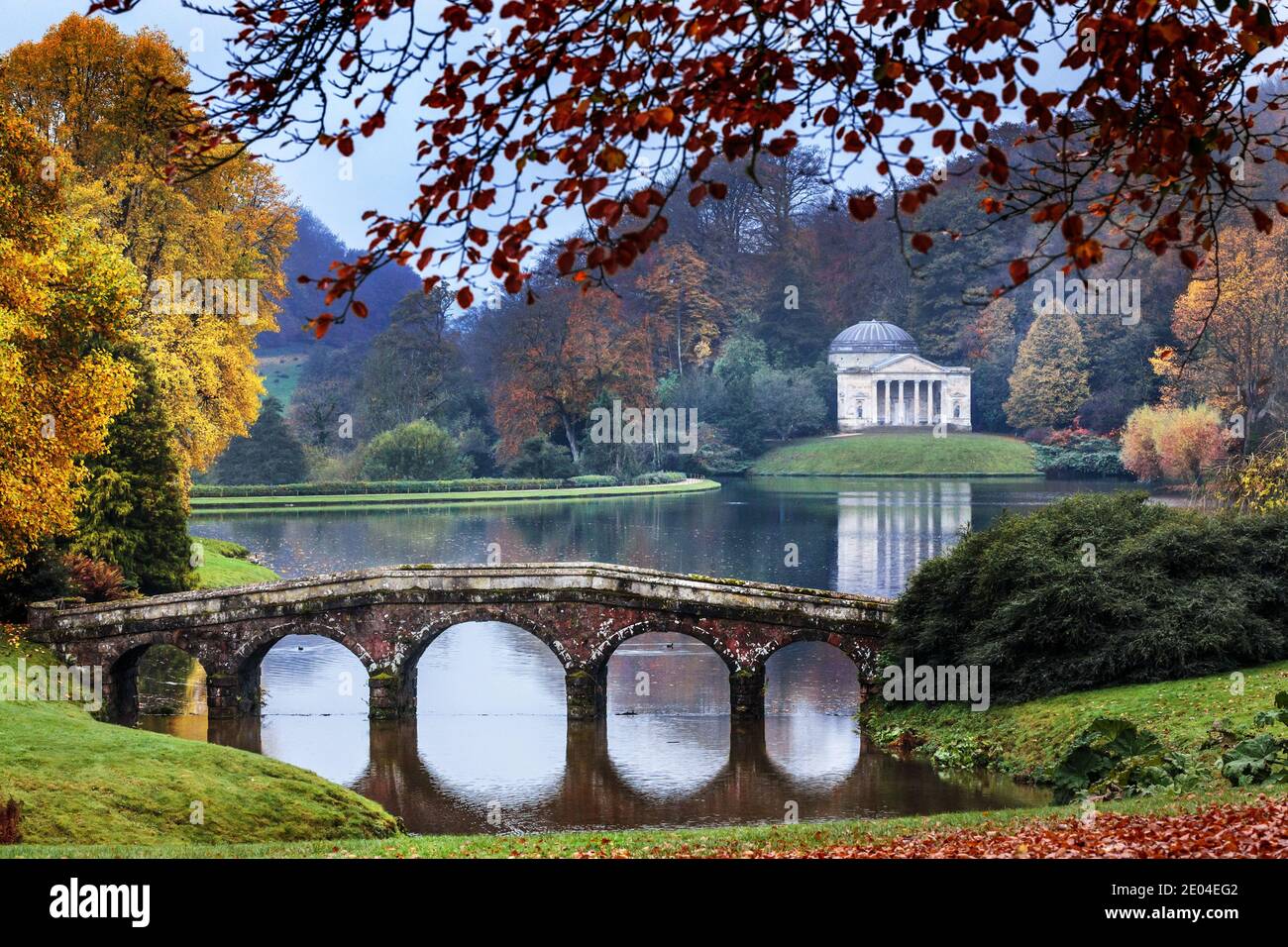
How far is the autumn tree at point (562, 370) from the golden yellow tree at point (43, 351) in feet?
184

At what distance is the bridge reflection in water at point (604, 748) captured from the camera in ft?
81.1

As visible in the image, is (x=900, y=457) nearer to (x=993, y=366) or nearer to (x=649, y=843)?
(x=993, y=366)

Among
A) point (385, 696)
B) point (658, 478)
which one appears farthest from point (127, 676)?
point (658, 478)

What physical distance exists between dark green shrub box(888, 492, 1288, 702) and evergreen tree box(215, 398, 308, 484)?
59.6 metres

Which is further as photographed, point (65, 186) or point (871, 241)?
point (871, 241)

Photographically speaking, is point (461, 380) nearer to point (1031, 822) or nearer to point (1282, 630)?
point (1282, 630)

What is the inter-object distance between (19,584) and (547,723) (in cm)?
1223

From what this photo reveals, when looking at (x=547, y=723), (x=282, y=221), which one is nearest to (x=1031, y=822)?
(x=547, y=723)

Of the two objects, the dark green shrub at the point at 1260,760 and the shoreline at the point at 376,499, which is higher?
the shoreline at the point at 376,499

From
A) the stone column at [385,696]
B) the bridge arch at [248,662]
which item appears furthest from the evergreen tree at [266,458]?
the stone column at [385,696]

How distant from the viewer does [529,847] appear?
1487cm

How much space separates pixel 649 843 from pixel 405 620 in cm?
1865

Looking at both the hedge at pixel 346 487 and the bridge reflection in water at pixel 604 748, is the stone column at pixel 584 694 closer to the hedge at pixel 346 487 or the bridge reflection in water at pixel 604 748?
the bridge reflection in water at pixel 604 748
